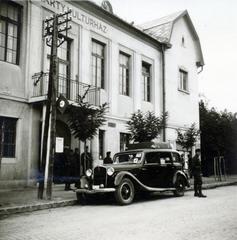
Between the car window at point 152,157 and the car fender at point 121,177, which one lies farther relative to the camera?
the car window at point 152,157

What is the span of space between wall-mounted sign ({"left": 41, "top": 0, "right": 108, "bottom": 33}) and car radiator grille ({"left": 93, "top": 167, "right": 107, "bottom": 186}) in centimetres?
842

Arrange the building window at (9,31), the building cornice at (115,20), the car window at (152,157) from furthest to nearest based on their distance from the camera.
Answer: the building cornice at (115,20)
the building window at (9,31)
the car window at (152,157)

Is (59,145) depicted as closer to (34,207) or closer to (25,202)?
(25,202)

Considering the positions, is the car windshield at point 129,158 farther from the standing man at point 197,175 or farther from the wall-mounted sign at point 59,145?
the wall-mounted sign at point 59,145

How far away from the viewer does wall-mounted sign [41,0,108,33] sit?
16375mm

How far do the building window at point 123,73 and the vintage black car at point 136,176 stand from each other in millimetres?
7890

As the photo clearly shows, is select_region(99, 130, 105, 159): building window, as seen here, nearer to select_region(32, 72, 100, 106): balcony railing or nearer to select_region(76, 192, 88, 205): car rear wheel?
select_region(32, 72, 100, 106): balcony railing

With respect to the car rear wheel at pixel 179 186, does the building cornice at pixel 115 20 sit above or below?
above

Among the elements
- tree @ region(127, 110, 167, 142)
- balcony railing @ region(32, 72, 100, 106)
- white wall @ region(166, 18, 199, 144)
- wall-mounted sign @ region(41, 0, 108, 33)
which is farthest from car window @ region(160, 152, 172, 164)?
white wall @ region(166, 18, 199, 144)

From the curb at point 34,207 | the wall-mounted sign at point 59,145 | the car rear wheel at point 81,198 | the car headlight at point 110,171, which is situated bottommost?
the curb at point 34,207

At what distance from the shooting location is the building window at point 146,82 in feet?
73.6

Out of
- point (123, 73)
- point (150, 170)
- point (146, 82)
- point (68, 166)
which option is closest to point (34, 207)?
point (150, 170)

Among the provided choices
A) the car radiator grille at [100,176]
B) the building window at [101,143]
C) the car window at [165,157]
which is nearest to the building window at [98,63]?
the building window at [101,143]

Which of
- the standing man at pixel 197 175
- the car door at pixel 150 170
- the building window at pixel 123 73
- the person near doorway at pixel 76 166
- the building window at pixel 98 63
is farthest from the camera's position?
the building window at pixel 123 73
